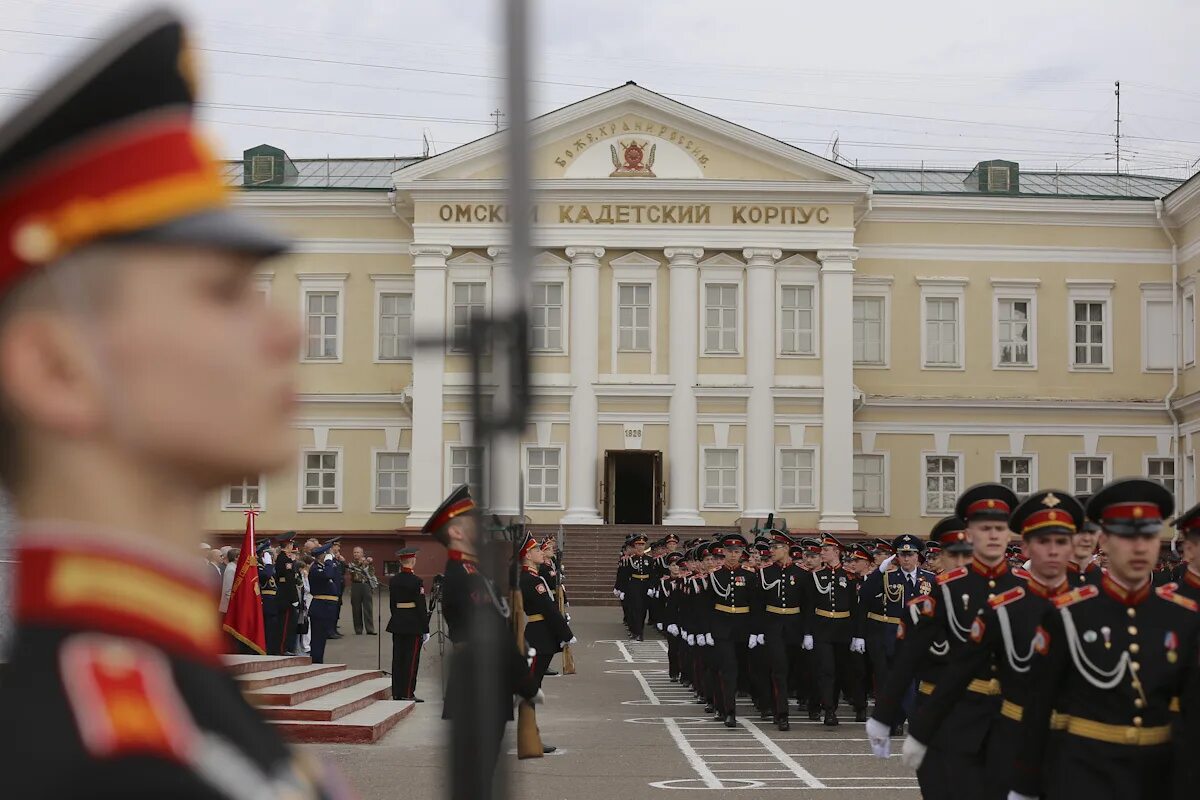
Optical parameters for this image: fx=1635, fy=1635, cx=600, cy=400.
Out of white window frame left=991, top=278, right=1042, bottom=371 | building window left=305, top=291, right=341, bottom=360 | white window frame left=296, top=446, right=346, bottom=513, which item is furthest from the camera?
building window left=305, top=291, right=341, bottom=360

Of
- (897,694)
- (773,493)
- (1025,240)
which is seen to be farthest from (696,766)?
(1025,240)

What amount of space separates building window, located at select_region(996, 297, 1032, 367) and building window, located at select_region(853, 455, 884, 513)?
460 cm

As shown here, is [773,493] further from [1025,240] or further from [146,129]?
[146,129]

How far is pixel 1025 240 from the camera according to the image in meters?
45.9

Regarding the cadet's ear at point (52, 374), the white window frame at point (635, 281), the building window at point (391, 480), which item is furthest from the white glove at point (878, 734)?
the building window at point (391, 480)

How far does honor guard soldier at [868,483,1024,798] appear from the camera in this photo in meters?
7.85

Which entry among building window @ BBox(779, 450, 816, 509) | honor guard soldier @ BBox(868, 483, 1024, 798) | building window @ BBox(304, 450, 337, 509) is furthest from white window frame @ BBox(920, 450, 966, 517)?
honor guard soldier @ BBox(868, 483, 1024, 798)

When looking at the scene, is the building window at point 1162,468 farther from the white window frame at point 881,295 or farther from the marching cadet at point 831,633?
the marching cadet at point 831,633

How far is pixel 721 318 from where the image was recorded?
4431 cm

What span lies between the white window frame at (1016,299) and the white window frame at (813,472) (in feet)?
20.2

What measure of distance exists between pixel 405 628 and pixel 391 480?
2627cm

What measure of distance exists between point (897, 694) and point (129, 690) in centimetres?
737

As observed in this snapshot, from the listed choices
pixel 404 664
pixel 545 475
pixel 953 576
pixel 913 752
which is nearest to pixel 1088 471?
pixel 545 475

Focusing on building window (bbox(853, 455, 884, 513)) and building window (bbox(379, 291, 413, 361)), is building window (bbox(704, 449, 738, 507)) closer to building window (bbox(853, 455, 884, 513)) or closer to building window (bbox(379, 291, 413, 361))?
building window (bbox(853, 455, 884, 513))
